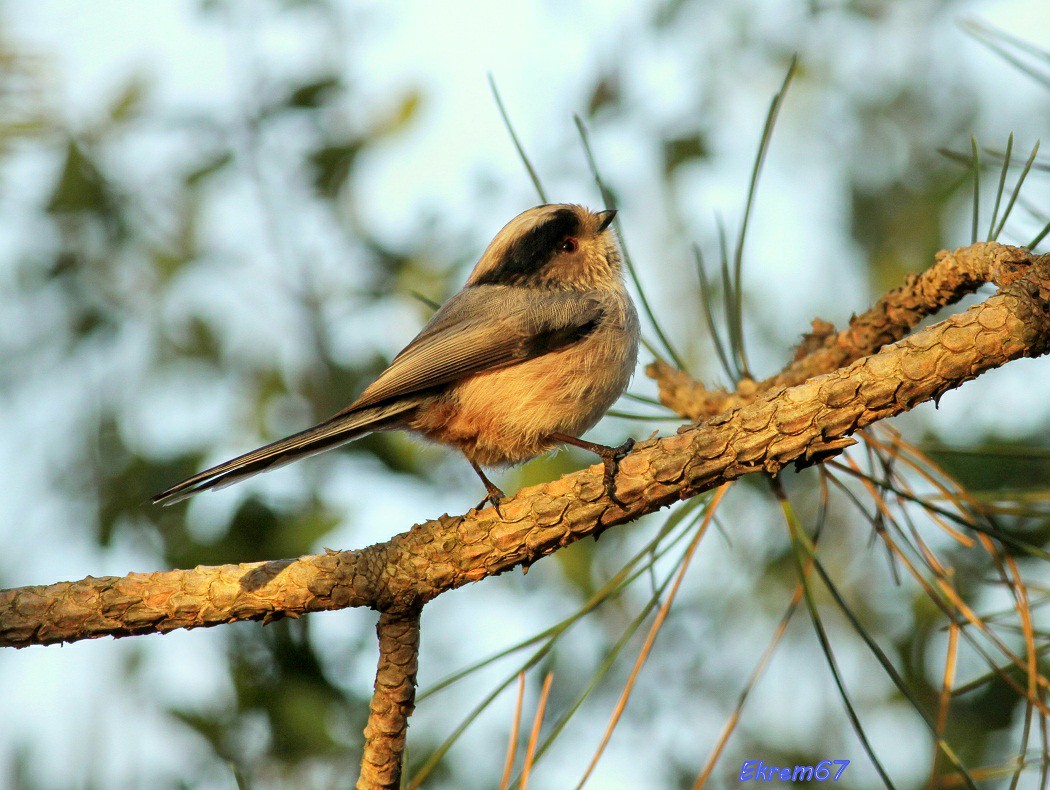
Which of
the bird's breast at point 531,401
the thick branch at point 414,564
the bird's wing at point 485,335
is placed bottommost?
the thick branch at point 414,564

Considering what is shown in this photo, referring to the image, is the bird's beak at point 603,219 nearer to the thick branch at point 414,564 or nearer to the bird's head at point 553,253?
the bird's head at point 553,253

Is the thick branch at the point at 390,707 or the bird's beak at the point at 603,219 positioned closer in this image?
the thick branch at the point at 390,707

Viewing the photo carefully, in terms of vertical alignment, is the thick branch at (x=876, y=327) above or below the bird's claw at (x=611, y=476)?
above

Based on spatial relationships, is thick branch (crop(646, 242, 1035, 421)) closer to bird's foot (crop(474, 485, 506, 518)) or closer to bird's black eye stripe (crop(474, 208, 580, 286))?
bird's foot (crop(474, 485, 506, 518))

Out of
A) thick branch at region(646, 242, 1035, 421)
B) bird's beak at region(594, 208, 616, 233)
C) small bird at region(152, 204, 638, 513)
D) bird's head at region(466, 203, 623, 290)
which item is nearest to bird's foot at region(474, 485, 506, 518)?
small bird at region(152, 204, 638, 513)

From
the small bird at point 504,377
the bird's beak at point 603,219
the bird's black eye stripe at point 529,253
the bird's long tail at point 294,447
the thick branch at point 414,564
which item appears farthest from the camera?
the bird's beak at point 603,219

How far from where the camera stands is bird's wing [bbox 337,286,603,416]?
297 cm

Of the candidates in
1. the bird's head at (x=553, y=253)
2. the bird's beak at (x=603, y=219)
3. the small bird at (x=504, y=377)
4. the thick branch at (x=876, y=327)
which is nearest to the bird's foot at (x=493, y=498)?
the small bird at (x=504, y=377)

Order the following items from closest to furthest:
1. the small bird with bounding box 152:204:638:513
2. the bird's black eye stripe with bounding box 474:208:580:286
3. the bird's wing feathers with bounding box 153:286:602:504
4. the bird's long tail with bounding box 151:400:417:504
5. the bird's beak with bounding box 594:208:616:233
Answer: the bird's long tail with bounding box 151:400:417:504
the bird's wing feathers with bounding box 153:286:602:504
the small bird with bounding box 152:204:638:513
the bird's black eye stripe with bounding box 474:208:580:286
the bird's beak with bounding box 594:208:616:233

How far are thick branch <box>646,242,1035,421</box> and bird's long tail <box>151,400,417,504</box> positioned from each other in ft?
2.75

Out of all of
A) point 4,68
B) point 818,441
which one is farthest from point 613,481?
point 4,68

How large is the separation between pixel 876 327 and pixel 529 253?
1473 mm

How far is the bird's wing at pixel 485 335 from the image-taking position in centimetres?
297

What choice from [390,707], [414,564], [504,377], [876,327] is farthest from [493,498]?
[876,327]
